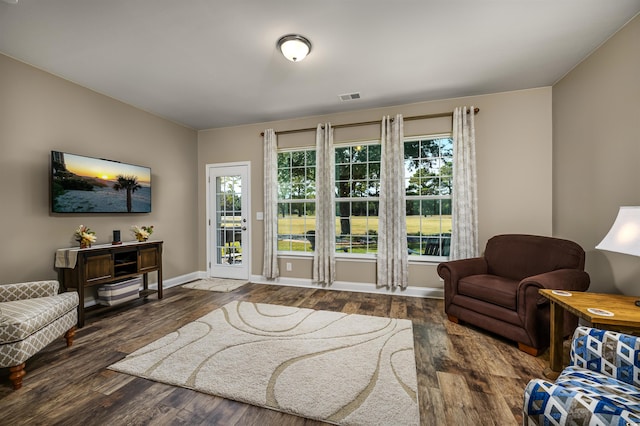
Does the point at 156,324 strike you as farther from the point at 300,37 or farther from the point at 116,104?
the point at 300,37

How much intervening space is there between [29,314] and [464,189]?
15.1 feet

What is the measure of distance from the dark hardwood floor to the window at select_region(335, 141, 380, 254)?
1.49 meters

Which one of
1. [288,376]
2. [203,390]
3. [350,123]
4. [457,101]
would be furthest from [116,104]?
[457,101]

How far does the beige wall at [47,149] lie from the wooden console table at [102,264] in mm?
255

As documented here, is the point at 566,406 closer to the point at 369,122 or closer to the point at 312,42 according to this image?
the point at 312,42

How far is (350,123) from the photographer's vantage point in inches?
165

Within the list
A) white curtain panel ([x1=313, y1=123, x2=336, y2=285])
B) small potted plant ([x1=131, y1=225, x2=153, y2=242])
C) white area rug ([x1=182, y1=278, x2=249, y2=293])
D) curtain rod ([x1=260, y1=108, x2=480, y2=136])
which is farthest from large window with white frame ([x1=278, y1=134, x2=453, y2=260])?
small potted plant ([x1=131, y1=225, x2=153, y2=242])

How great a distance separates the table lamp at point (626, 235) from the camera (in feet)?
5.42

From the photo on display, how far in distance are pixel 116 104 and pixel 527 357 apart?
5.60 metres

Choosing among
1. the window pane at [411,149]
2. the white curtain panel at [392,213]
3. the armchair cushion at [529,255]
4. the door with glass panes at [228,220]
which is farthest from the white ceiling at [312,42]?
the armchair cushion at [529,255]

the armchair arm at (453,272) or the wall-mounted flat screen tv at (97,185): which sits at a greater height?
the wall-mounted flat screen tv at (97,185)

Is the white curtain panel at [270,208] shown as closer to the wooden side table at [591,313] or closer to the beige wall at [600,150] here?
the wooden side table at [591,313]

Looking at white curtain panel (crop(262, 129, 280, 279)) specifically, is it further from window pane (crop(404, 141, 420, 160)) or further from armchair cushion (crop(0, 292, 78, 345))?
armchair cushion (crop(0, 292, 78, 345))

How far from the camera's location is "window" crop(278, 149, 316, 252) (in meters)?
4.50
